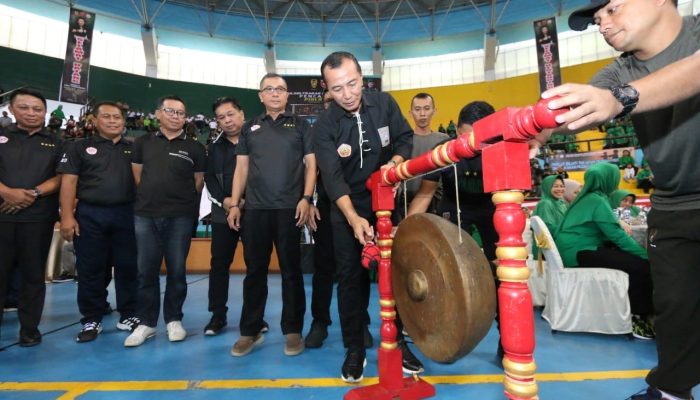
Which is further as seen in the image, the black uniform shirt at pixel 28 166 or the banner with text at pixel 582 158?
the banner with text at pixel 582 158

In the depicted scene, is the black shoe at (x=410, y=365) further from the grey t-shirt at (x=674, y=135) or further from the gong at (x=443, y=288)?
the grey t-shirt at (x=674, y=135)

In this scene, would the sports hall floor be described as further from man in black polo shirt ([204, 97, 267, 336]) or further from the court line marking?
man in black polo shirt ([204, 97, 267, 336])

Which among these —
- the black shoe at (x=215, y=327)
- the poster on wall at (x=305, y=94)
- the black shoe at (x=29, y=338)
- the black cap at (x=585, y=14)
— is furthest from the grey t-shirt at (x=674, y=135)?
the poster on wall at (x=305, y=94)

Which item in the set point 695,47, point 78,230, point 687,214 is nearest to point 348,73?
point 695,47

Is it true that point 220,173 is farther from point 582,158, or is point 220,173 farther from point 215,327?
point 582,158

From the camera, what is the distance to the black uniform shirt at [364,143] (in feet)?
7.00

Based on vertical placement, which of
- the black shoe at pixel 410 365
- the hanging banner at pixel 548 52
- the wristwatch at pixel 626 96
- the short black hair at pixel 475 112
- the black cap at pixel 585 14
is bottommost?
the black shoe at pixel 410 365

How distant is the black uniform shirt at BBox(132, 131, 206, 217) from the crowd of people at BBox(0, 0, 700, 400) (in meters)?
0.01

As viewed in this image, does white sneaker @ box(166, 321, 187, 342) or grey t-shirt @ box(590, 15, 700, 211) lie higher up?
grey t-shirt @ box(590, 15, 700, 211)

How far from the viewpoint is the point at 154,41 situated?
16.1 metres

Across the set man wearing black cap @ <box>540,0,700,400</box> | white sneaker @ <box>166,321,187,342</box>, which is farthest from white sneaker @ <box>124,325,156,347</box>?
man wearing black cap @ <box>540,0,700,400</box>

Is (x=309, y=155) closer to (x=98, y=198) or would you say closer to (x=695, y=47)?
(x=98, y=198)

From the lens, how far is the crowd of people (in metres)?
2.06

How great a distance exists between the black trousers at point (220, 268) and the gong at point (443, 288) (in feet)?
6.62
